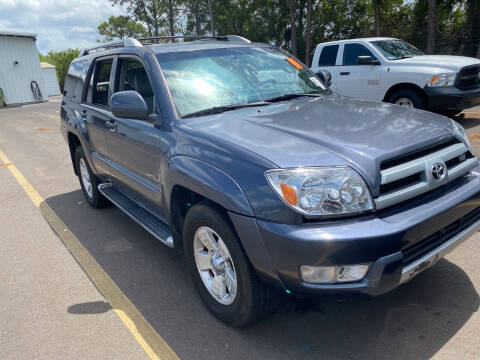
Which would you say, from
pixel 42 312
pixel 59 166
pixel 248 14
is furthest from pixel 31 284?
pixel 248 14

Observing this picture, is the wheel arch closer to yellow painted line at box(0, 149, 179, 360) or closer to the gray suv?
the gray suv

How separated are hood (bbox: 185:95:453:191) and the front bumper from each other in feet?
15.7

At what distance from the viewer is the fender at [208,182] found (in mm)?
2373

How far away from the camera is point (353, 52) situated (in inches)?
357

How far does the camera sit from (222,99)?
10.8 ft

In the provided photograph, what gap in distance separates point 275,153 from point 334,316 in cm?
125

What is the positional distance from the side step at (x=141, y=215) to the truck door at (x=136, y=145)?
112 millimetres

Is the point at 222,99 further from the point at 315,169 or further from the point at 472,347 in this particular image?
the point at 472,347

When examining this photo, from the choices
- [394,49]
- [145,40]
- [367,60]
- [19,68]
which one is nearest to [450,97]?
[367,60]

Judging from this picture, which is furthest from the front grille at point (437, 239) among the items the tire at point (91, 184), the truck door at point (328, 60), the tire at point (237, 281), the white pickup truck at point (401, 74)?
the truck door at point (328, 60)

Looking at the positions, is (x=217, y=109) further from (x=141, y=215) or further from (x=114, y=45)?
(x=114, y=45)

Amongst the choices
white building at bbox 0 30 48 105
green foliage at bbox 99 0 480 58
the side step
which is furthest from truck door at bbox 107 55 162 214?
white building at bbox 0 30 48 105

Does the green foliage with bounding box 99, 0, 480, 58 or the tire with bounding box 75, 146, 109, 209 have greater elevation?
the green foliage with bounding box 99, 0, 480, 58

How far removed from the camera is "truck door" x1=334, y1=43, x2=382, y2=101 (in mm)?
8555
